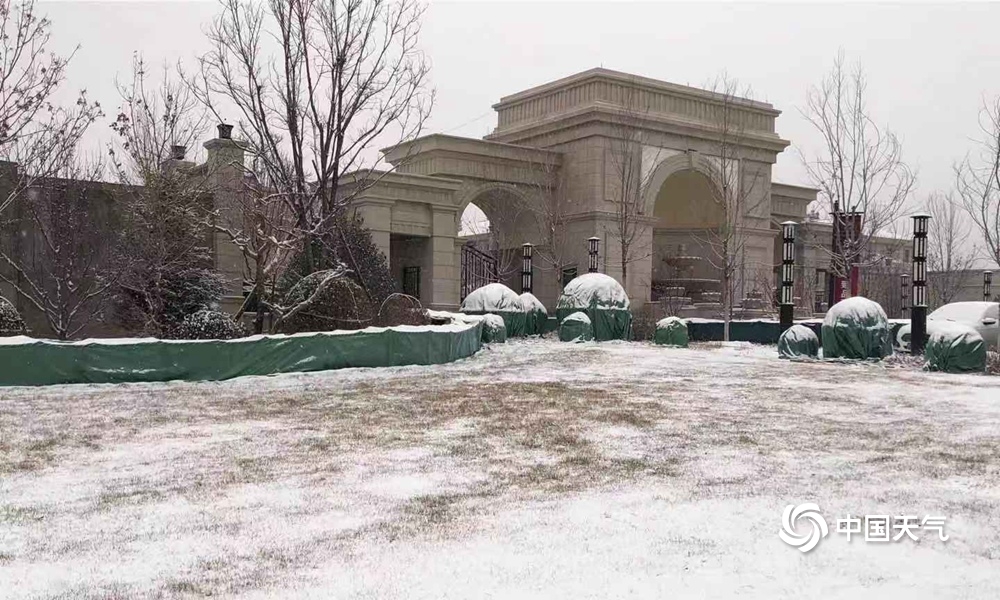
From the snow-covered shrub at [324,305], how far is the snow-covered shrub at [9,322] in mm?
4654

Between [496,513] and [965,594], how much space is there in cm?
278

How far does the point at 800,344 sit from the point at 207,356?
12.9 m

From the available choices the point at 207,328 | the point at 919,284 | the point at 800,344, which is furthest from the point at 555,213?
the point at 207,328

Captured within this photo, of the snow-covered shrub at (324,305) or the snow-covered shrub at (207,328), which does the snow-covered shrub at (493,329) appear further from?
the snow-covered shrub at (207,328)

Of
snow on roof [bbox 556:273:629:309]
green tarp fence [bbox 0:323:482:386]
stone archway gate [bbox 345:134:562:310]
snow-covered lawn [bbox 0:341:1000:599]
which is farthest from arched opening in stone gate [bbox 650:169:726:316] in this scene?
snow-covered lawn [bbox 0:341:1000:599]

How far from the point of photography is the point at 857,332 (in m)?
17.3

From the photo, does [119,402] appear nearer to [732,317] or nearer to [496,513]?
[496,513]

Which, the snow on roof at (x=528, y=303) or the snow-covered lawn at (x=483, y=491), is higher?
the snow on roof at (x=528, y=303)

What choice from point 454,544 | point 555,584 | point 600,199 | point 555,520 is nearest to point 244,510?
point 454,544

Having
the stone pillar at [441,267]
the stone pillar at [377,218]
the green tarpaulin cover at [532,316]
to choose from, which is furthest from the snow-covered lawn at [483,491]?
the stone pillar at [441,267]

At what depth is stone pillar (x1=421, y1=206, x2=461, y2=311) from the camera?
2870cm

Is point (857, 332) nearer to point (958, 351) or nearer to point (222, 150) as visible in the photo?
point (958, 351)

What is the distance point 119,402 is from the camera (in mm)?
10523

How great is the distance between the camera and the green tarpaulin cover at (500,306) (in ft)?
77.3
